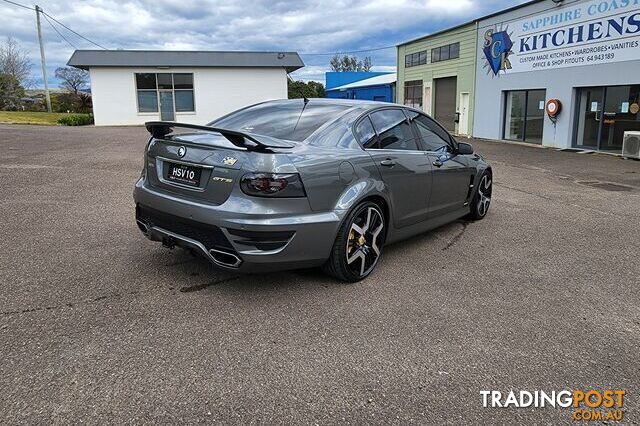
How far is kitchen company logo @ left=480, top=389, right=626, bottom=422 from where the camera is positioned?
2.57 meters

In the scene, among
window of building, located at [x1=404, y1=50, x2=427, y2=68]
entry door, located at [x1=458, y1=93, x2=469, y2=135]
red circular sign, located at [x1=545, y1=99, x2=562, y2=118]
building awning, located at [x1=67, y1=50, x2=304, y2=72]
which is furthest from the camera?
building awning, located at [x1=67, y1=50, x2=304, y2=72]

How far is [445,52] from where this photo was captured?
80.2ft

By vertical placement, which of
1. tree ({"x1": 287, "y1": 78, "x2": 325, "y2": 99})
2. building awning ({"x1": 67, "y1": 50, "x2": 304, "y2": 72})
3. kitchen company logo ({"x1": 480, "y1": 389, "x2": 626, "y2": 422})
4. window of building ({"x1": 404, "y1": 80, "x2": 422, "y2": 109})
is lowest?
kitchen company logo ({"x1": 480, "y1": 389, "x2": 626, "y2": 422})

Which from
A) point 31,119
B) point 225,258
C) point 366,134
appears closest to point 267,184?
point 225,258

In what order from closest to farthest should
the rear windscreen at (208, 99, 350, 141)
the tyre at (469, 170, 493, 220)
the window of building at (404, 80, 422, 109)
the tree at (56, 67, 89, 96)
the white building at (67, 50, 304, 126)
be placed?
the rear windscreen at (208, 99, 350, 141), the tyre at (469, 170, 493, 220), the window of building at (404, 80, 422, 109), the white building at (67, 50, 304, 126), the tree at (56, 67, 89, 96)

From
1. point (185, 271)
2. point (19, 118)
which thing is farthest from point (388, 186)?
point (19, 118)

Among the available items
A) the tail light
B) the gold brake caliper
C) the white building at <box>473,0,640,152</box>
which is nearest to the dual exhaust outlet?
the tail light

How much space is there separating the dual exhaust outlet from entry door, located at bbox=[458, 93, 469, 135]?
21.1 m

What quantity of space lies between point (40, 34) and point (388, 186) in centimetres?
4140

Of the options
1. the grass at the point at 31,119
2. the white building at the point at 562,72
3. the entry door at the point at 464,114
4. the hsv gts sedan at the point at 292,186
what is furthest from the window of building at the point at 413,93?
the hsv gts sedan at the point at 292,186

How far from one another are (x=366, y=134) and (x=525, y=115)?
17.0 metres

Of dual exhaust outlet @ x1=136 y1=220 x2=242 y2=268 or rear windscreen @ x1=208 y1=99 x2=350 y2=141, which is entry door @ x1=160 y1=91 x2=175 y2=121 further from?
dual exhaust outlet @ x1=136 y1=220 x2=242 y2=268

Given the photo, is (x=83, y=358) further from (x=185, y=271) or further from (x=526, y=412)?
(x=526, y=412)

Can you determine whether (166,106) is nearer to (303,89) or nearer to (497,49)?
(497,49)
